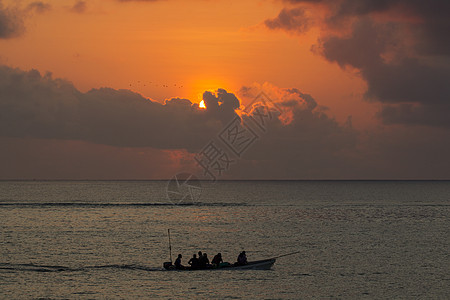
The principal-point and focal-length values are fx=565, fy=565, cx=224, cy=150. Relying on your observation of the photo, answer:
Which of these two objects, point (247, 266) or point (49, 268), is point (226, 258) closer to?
point (247, 266)

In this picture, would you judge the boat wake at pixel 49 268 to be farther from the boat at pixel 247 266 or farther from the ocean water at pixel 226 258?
the boat at pixel 247 266

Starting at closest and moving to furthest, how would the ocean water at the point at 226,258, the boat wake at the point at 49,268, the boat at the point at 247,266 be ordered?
the ocean water at the point at 226,258 < the boat at the point at 247,266 < the boat wake at the point at 49,268

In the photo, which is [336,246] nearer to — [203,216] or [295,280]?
[295,280]

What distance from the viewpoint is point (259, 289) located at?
47312mm

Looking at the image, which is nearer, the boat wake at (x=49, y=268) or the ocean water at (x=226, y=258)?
the ocean water at (x=226, y=258)

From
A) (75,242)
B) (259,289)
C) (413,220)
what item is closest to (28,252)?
(75,242)

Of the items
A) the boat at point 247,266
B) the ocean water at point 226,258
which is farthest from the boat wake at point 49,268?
the boat at point 247,266

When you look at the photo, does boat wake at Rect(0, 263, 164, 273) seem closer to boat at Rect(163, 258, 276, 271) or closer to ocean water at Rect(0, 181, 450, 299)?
ocean water at Rect(0, 181, 450, 299)

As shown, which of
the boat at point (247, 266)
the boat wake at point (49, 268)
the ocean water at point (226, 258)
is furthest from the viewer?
the boat wake at point (49, 268)

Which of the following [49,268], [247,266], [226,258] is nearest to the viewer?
[247,266]

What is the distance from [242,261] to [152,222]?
5949 centimetres

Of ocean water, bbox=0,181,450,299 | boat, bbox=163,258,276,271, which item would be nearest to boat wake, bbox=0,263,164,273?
ocean water, bbox=0,181,450,299

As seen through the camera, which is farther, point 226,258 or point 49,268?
point 226,258

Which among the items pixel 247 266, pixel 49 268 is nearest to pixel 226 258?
pixel 247 266
